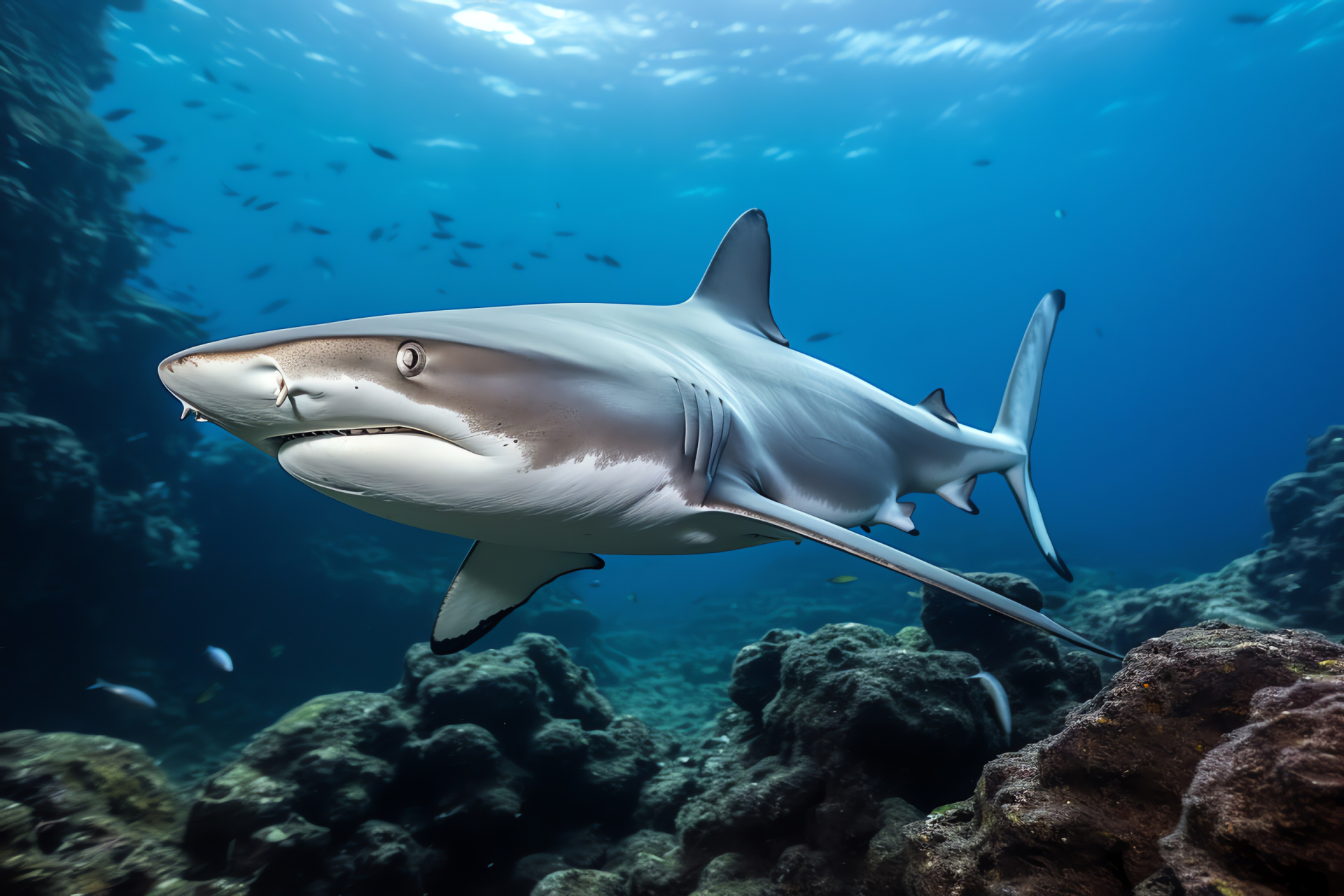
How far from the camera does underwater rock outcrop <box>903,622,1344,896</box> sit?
49.1 inches

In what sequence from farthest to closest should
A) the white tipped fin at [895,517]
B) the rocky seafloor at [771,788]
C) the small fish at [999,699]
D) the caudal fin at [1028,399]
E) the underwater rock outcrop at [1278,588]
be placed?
the underwater rock outcrop at [1278,588]
the caudal fin at [1028,399]
the small fish at [999,699]
the white tipped fin at [895,517]
the rocky seafloor at [771,788]

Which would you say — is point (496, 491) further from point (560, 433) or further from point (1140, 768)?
point (1140, 768)

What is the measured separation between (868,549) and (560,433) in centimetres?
100

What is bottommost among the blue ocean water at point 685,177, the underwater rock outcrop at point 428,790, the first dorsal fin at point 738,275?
the underwater rock outcrop at point 428,790

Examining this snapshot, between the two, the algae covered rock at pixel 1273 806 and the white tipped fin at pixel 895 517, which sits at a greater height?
the white tipped fin at pixel 895 517

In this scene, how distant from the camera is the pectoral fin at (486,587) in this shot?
9.32ft

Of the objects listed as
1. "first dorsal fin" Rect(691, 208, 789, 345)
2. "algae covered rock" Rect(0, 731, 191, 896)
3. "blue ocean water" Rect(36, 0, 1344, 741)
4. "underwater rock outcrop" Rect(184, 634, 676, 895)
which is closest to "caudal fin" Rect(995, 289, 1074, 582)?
"first dorsal fin" Rect(691, 208, 789, 345)

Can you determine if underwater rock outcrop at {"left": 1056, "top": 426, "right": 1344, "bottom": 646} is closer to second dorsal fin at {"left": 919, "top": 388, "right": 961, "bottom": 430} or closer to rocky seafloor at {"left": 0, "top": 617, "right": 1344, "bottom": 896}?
rocky seafloor at {"left": 0, "top": 617, "right": 1344, "bottom": 896}

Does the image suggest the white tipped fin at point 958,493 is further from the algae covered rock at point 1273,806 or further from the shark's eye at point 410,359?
the shark's eye at point 410,359

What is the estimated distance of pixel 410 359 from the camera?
1302 mm

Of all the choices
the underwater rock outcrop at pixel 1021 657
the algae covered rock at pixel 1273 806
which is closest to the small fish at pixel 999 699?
the underwater rock outcrop at pixel 1021 657

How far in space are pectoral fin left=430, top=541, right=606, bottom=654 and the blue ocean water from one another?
869 cm

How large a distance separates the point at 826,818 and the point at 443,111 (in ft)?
121

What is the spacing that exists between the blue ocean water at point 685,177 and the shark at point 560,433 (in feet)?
29.9
